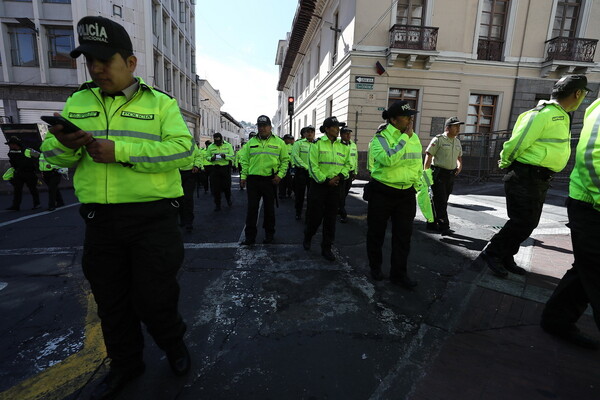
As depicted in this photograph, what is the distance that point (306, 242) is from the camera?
4.67m

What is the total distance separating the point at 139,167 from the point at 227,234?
12.9 ft

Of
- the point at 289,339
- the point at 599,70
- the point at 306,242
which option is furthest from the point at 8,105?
the point at 599,70

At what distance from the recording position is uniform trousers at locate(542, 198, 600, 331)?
6.48 feet

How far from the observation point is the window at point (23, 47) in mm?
18422

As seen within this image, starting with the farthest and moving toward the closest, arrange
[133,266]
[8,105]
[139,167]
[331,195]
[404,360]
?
[8,105], [331,195], [404,360], [133,266], [139,167]

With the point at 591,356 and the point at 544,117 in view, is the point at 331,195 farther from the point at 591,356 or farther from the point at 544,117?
the point at 591,356

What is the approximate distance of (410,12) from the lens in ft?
44.9

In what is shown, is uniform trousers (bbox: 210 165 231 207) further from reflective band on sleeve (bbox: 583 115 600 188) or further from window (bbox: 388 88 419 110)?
window (bbox: 388 88 419 110)

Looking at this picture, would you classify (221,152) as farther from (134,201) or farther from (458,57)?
(458,57)

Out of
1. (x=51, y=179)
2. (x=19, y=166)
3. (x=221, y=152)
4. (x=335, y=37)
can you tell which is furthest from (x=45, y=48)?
(x=221, y=152)

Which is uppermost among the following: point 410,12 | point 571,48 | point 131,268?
point 410,12

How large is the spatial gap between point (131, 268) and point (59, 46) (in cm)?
2359

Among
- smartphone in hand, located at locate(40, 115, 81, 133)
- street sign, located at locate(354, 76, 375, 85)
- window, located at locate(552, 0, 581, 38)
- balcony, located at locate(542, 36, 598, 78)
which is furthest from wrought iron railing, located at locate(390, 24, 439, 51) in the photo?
smartphone in hand, located at locate(40, 115, 81, 133)

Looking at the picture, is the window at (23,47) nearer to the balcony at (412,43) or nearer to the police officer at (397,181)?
the balcony at (412,43)
